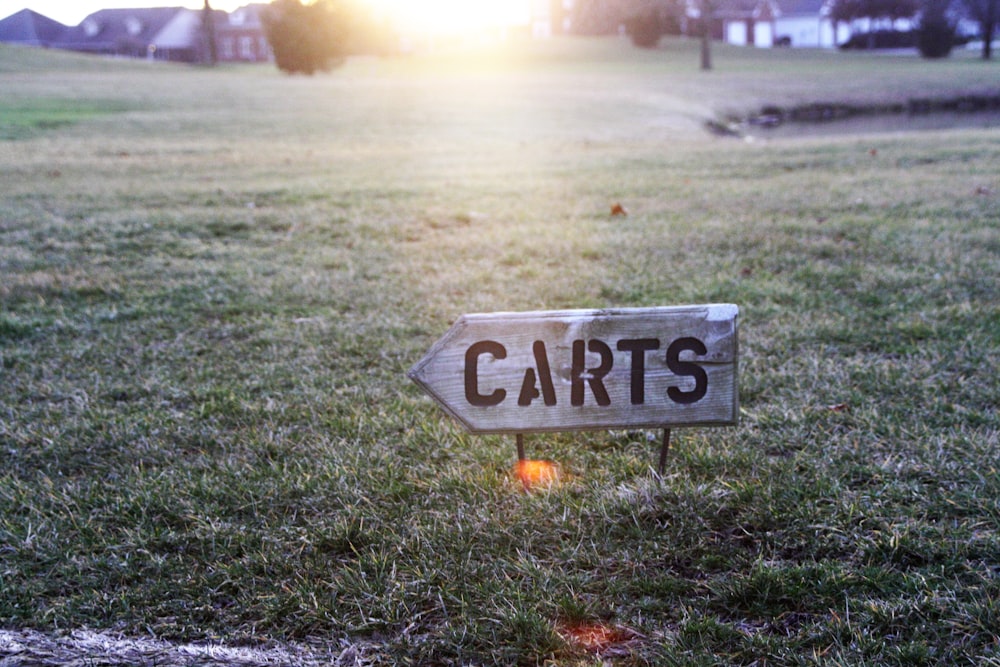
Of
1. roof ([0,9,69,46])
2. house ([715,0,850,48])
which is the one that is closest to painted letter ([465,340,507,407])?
roof ([0,9,69,46])

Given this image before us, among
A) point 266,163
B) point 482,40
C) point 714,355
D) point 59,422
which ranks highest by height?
point 482,40

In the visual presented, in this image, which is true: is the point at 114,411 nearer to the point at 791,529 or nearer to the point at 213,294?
the point at 213,294

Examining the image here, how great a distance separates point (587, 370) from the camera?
7.70 feet

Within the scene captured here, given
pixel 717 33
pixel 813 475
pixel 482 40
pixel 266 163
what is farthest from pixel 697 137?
pixel 717 33

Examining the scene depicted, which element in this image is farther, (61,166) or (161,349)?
(61,166)

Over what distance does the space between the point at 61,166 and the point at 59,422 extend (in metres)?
8.42

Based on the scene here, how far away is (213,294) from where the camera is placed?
4633 millimetres

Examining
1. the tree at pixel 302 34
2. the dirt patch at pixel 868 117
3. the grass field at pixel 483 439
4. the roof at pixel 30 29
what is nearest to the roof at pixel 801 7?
the tree at pixel 302 34

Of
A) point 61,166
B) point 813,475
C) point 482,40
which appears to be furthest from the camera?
point 482,40

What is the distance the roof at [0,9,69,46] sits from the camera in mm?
47666

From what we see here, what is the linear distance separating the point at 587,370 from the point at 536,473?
0.44 meters

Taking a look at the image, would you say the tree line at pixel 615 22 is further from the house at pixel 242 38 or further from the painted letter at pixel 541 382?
the painted letter at pixel 541 382

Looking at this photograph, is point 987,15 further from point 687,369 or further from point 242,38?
point 687,369

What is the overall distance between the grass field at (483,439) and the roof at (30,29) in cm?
4760
